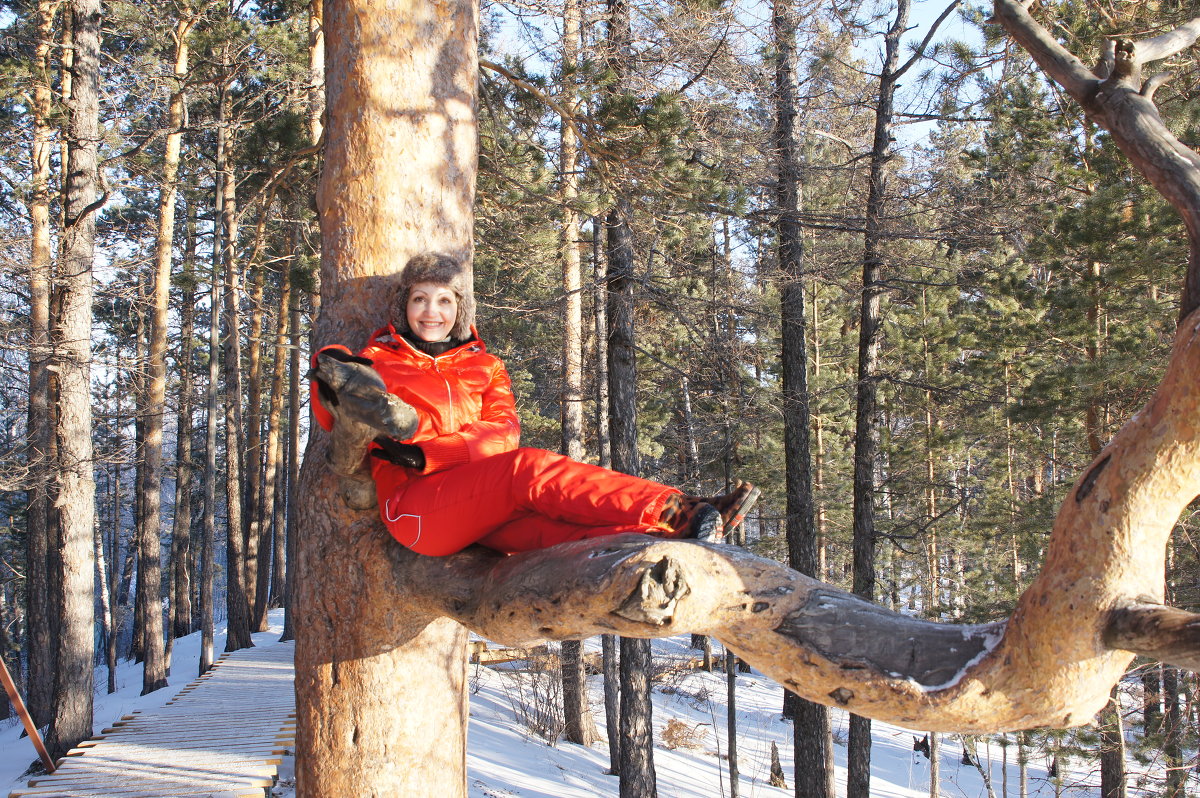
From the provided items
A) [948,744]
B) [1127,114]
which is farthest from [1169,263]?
[948,744]

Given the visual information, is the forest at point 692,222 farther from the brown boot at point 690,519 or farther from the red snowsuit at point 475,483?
the brown boot at point 690,519

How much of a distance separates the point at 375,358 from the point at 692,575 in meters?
1.44

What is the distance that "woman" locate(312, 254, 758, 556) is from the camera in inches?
93.0

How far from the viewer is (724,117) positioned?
327 inches

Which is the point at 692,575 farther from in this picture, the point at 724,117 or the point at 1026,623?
the point at 724,117

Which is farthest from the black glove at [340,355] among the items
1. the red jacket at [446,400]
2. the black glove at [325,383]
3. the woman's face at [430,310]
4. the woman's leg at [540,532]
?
the woman's leg at [540,532]

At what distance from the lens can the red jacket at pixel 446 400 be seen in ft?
8.78

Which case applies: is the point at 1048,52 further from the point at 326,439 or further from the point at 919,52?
the point at 919,52

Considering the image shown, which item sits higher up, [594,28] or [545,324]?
[594,28]

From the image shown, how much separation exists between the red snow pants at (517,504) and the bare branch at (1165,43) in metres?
1.58

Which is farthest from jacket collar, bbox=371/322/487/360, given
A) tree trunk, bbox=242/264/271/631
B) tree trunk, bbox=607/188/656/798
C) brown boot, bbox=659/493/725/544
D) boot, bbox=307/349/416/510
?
tree trunk, bbox=242/264/271/631

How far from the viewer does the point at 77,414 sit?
34.1ft

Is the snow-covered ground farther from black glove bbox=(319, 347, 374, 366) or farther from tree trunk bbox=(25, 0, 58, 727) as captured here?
black glove bbox=(319, 347, 374, 366)

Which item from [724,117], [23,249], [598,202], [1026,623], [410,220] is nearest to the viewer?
[1026,623]
